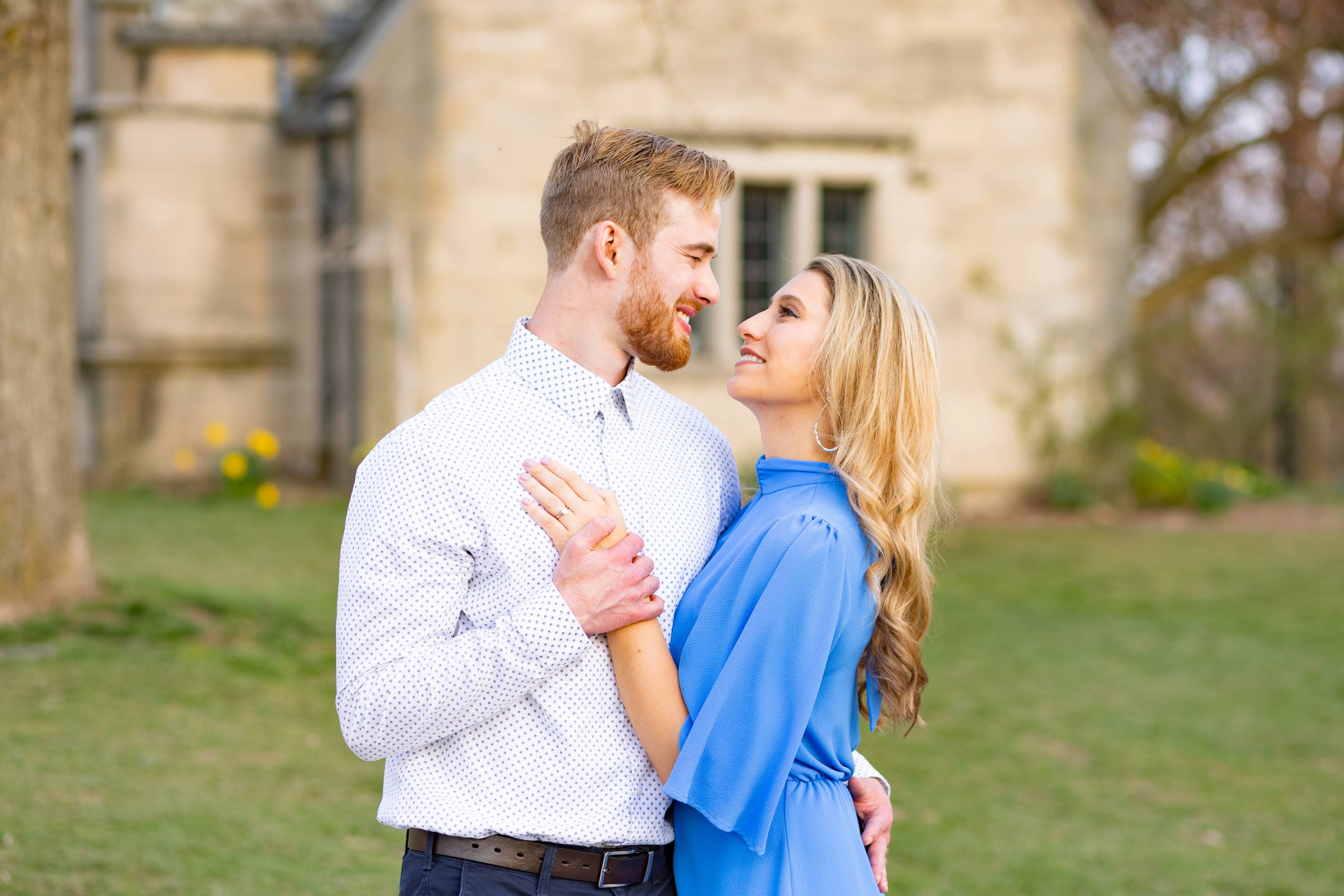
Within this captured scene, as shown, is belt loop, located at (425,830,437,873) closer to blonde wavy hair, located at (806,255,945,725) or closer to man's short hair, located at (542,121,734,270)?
blonde wavy hair, located at (806,255,945,725)

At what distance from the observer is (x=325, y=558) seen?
995 centimetres

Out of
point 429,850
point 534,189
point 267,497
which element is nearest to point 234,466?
point 267,497

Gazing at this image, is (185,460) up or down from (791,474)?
down

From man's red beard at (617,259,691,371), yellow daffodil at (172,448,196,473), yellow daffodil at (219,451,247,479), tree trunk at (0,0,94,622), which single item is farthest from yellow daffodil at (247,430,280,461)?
man's red beard at (617,259,691,371)

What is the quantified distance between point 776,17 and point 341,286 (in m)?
5.23

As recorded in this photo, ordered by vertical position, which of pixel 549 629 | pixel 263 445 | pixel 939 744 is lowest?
pixel 939 744

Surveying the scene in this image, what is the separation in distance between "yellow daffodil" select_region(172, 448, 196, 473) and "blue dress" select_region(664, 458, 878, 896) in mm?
11916

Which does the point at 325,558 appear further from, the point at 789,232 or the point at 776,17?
the point at 776,17

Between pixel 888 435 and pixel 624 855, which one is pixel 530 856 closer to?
pixel 624 855

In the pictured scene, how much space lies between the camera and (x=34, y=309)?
6676mm

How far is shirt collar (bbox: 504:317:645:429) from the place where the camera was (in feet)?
7.82

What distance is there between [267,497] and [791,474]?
36.1 ft

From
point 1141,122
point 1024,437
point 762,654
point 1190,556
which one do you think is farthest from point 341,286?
point 762,654

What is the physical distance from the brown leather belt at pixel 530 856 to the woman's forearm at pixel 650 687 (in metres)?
0.17
